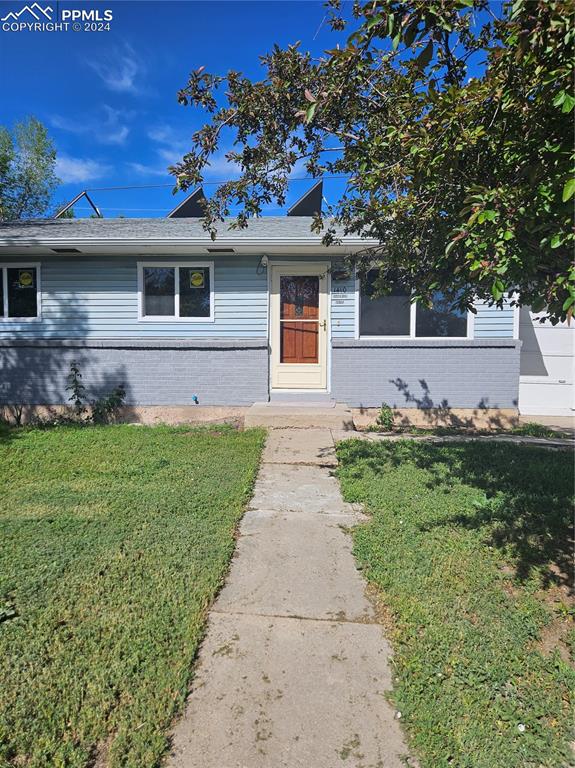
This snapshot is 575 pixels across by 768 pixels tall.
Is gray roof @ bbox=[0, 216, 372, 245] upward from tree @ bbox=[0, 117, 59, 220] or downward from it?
downward

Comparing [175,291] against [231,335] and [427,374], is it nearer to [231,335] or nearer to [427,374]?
[231,335]

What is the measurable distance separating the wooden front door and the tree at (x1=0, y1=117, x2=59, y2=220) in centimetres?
2260

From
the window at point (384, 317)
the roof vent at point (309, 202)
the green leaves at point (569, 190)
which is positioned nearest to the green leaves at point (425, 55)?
the green leaves at point (569, 190)

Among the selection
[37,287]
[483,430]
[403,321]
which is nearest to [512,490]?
[483,430]

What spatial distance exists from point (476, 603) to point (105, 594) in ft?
7.25

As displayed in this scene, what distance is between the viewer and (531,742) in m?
1.82

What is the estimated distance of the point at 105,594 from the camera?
279 cm

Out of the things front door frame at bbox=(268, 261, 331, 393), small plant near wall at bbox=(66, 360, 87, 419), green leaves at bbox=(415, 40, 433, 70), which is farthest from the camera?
small plant near wall at bbox=(66, 360, 87, 419)

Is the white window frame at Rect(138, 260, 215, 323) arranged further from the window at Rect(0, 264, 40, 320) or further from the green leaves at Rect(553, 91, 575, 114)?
the green leaves at Rect(553, 91, 575, 114)

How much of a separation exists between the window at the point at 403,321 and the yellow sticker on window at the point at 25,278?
6069 millimetres

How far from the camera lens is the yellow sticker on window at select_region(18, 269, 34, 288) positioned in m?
8.53

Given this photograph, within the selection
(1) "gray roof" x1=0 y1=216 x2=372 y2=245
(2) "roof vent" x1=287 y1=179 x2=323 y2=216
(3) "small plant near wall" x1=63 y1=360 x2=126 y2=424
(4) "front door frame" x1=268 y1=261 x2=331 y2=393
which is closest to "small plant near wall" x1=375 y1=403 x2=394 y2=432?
(4) "front door frame" x1=268 y1=261 x2=331 y2=393

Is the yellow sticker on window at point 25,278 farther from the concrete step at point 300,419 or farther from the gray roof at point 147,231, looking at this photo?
the concrete step at point 300,419

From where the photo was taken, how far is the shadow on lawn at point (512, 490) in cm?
332
